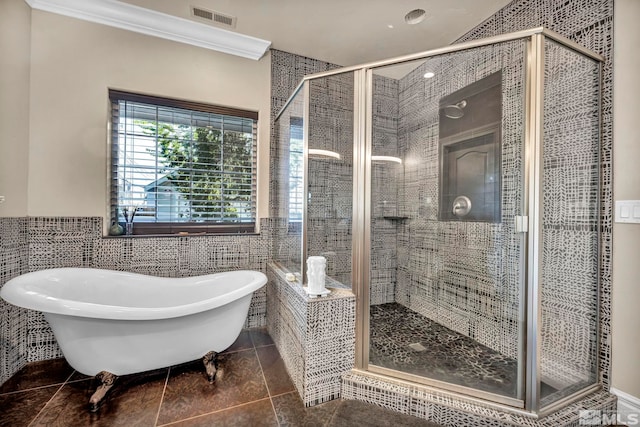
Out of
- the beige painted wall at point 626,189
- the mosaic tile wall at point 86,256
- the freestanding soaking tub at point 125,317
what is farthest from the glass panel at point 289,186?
the beige painted wall at point 626,189

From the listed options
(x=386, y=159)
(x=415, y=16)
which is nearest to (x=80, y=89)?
(x=386, y=159)

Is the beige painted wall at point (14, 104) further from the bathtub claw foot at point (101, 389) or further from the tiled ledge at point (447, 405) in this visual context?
the tiled ledge at point (447, 405)

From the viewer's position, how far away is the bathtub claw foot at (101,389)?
1481mm

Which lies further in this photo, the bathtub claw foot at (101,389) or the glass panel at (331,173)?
the glass panel at (331,173)

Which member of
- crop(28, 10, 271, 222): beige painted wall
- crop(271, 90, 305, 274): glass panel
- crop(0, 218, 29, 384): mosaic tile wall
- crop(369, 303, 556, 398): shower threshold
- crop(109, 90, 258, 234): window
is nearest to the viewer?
crop(369, 303, 556, 398): shower threshold

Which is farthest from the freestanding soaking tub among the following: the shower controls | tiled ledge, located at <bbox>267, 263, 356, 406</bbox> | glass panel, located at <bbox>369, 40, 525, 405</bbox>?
the shower controls

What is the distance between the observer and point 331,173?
1925 millimetres

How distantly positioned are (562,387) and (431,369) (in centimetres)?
66

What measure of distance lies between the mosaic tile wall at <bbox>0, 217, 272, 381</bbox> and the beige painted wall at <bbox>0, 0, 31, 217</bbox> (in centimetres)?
19

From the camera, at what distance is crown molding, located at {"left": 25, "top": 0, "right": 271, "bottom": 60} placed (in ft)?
6.47

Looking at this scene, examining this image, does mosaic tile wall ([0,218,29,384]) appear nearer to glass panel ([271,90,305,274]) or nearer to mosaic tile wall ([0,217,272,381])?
mosaic tile wall ([0,217,272,381])

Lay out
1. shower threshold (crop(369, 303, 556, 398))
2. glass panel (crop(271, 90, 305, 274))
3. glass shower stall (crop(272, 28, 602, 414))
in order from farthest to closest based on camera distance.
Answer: glass panel (crop(271, 90, 305, 274)), shower threshold (crop(369, 303, 556, 398)), glass shower stall (crop(272, 28, 602, 414))

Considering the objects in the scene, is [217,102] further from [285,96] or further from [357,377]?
[357,377]

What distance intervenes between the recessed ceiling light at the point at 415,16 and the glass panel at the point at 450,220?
0.57 metres
